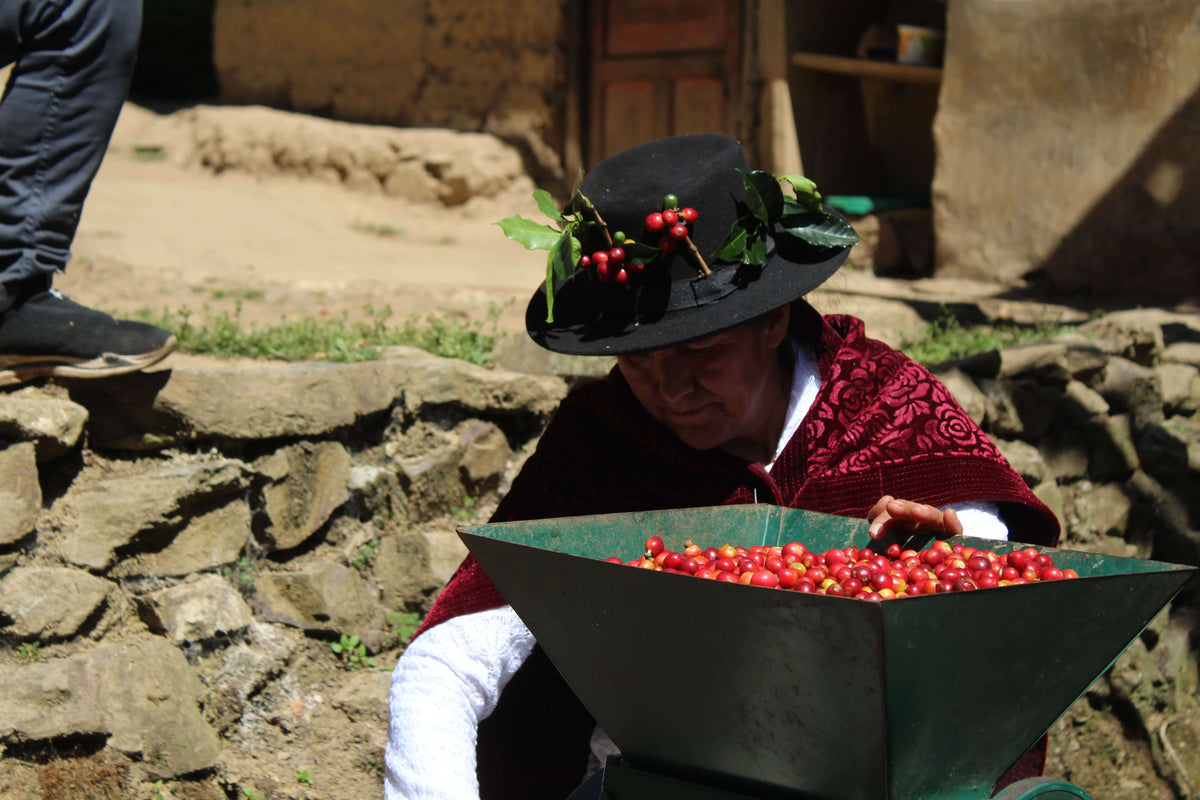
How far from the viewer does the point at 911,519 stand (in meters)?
1.68

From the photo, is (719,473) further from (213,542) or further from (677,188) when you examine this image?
(213,542)

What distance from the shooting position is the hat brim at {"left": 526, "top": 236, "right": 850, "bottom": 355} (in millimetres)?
1846

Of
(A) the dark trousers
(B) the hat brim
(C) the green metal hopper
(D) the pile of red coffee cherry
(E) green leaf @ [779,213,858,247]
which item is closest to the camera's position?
(C) the green metal hopper

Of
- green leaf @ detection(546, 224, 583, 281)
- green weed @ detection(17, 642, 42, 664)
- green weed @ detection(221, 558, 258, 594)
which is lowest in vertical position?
green weed @ detection(221, 558, 258, 594)

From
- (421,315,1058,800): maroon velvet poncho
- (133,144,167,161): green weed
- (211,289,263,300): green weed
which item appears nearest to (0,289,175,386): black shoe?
(421,315,1058,800): maroon velvet poncho

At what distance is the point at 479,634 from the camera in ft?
6.32

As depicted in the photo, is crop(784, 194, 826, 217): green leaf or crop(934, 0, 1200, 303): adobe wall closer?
crop(784, 194, 826, 217): green leaf

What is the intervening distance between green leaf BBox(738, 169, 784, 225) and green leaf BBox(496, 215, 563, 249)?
0.33 meters

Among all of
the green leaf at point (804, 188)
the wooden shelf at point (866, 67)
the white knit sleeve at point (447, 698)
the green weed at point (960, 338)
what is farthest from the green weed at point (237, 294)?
the wooden shelf at point (866, 67)

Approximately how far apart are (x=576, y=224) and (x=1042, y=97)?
525 cm

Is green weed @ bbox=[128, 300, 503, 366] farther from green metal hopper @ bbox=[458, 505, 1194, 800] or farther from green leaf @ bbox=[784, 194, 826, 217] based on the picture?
green metal hopper @ bbox=[458, 505, 1194, 800]

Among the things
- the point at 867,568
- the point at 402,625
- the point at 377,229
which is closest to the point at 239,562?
the point at 402,625

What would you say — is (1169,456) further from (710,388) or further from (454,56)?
(454,56)

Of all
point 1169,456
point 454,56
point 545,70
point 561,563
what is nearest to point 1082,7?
point 1169,456
